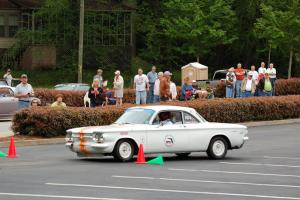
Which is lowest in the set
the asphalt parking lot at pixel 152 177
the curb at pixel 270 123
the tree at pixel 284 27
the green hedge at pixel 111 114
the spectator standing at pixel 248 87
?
the asphalt parking lot at pixel 152 177

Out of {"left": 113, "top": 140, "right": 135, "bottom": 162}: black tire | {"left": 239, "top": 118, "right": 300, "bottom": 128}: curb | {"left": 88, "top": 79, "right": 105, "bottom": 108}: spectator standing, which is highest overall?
{"left": 88, "top": 79, "right": 105, "bottom": 108}: spectator standing

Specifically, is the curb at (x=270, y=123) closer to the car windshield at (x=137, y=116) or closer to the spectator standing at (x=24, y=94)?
the spectator standing at (x=24, y=94)

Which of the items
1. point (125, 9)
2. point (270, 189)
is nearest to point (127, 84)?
point (125, 9)

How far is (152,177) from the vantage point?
1777cm

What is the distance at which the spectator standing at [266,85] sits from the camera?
40.0 m

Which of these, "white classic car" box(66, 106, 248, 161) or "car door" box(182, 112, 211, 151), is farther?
"car door" box(182, 112, 211, 151)

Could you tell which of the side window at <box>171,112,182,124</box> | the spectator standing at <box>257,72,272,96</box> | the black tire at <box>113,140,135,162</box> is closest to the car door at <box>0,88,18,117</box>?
the spectator standing at <box>257,72,272,96</box>

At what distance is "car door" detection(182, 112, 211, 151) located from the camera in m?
21.7

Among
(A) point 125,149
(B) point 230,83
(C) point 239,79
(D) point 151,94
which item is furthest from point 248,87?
(A) point 125,149

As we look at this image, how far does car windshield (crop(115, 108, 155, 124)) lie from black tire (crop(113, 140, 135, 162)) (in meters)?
0.76

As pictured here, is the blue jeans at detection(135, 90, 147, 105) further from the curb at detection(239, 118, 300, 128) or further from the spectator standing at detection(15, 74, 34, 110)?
the spectator standing at detection(15, 74, 34, 110)

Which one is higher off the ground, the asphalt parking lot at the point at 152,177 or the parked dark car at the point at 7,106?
the parked dark car at the point at 7,106

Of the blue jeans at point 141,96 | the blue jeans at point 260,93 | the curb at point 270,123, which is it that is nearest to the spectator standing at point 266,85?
the blue jeans at point 260,93

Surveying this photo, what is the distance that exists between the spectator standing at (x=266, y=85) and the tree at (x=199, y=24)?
75.5 feet
